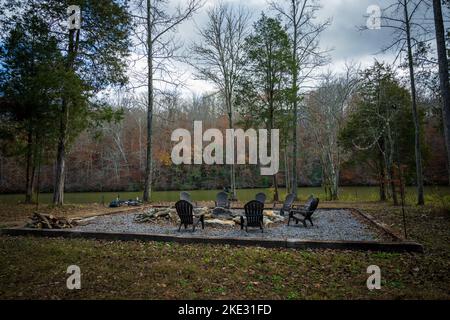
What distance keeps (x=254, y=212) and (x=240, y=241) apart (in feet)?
4.49

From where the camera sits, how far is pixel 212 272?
4465 millimetres

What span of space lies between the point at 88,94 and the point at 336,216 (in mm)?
11746

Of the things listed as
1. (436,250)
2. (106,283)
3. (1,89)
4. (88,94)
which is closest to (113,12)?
(88,94)

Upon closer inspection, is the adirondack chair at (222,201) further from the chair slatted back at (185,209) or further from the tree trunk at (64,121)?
the tree trunk at (64,121)

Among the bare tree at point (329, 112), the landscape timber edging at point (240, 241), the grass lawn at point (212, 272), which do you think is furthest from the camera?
the bare tree at point (329, 112)

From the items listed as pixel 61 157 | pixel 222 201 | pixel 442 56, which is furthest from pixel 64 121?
pixel 442 56

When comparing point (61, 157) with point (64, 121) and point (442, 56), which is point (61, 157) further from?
point (442, 56)

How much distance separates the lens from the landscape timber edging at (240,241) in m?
5.50

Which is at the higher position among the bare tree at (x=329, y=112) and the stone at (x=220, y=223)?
the bare tree at (x=329, y=112)

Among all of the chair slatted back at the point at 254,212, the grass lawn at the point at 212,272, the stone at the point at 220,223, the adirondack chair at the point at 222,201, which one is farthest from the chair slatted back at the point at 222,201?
the grass lawn at the point at 212,272

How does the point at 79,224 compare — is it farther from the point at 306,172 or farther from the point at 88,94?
the point at 306,172

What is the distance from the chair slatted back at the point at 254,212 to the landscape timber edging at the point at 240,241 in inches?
51.5

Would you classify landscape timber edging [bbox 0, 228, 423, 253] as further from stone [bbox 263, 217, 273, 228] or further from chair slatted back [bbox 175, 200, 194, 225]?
stone [bbox 263, 217, 273, 228]

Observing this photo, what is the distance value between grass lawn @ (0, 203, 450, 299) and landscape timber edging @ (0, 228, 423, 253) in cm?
24
